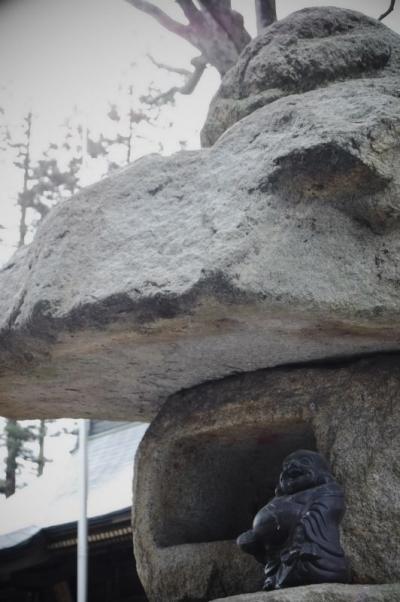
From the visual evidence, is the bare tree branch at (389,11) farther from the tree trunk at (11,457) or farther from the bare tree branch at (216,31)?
the tree trunk at (11,457)

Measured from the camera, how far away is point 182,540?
265cm

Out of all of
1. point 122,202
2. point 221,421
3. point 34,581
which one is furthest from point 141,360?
point 34,581

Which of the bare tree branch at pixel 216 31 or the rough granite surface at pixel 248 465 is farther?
the bare tree branch at pixel 216 31

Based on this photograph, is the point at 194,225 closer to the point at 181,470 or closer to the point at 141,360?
the point at 141,360

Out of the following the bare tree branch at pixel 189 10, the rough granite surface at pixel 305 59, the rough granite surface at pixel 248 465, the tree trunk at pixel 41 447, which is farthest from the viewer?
the tree trunk at pixel 41 447

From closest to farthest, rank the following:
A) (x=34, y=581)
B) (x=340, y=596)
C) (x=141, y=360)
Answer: (x=340, y=596) → (x=141, y=360) → (x=34, y=581)

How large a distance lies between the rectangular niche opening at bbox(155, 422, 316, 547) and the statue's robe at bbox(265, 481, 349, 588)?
0.49 metres

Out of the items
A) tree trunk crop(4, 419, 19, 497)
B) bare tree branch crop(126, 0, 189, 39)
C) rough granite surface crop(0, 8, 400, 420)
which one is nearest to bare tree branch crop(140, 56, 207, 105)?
bare tree branch crop(126, 0, 189, 39)

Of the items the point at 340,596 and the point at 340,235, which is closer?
the point at 340,596

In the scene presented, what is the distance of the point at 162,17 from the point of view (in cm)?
556

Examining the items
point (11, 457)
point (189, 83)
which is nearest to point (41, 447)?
point (11, 457)

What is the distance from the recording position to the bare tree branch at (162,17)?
541 centimetres

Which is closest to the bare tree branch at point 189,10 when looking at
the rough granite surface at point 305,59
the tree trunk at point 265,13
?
the tree trunk at point 265,13

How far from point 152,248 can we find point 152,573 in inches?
50.5
